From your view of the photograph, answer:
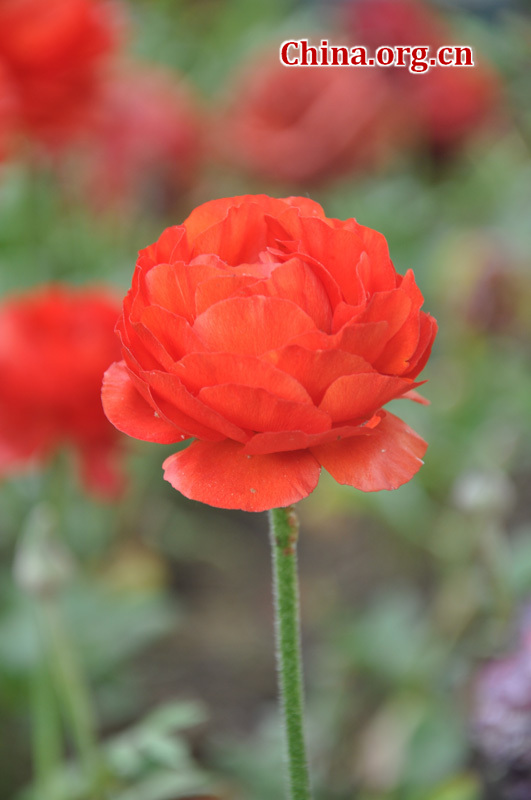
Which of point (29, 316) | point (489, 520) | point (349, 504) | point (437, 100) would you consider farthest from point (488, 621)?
point (437, 100)

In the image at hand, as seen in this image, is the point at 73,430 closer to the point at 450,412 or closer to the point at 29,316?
the point at 29,316

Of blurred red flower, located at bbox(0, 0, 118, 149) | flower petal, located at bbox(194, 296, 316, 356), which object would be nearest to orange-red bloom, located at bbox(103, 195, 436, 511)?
flower petal, located at bbox(194, 296, 316, 356)

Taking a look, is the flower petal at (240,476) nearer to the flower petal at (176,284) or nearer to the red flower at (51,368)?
the flower petal at (176,284)

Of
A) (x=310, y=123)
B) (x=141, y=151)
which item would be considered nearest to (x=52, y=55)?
(x=141, y=151)

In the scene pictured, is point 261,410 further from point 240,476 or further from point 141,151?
point 141,151

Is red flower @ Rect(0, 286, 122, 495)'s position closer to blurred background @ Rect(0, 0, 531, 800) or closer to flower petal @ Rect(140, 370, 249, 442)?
blurred background @ Rect(0, 0, 531, 800)
